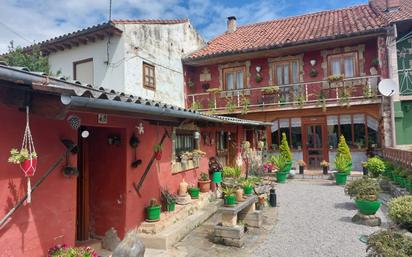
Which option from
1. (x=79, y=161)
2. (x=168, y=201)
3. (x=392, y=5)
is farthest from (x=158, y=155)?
(x=392, y=5)

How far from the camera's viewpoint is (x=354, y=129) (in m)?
14.7

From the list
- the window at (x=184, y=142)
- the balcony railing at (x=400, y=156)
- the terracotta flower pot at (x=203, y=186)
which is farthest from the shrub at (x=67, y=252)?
the balcony railing at (x=400, y=156)

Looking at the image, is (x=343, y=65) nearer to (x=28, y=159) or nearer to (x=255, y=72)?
(x=255, y=72)

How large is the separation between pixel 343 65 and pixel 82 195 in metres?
14.0

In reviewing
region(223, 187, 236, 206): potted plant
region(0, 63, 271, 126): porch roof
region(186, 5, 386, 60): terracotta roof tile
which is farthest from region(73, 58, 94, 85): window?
region(0, 63, 271, 126): porch roof

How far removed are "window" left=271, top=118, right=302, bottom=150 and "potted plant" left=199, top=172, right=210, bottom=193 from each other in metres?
8.06

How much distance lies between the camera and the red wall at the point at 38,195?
3.46m

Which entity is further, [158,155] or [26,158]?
[158,155]

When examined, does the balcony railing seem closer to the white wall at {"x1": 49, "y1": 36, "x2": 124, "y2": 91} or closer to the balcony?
the balcony

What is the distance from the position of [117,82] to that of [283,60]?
30.0ft

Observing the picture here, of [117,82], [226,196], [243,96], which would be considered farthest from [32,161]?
[243,96]

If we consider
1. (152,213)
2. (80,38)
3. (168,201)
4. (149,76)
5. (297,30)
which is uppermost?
(297,30)

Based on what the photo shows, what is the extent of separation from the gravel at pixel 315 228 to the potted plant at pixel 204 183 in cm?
219

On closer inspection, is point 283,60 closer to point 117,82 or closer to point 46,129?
Answer: point 117,82
